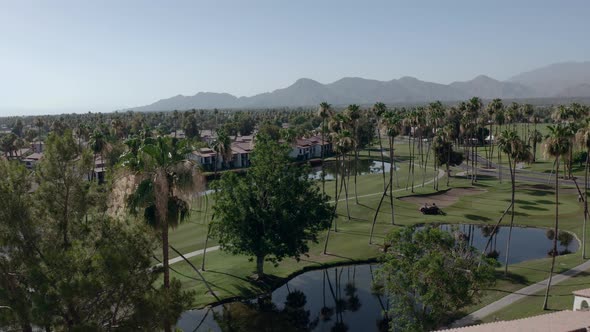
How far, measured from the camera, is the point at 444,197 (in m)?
77.8

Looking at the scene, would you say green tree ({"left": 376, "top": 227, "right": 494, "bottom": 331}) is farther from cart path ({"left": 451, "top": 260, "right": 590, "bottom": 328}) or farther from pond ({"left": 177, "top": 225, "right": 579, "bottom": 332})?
cart path ({"left": 451, "top": 260, "right": 590, "bottom": 328})

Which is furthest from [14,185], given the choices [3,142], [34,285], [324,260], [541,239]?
[3,142]

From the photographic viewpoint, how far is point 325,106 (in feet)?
221

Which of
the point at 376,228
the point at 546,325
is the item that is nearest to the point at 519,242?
the point at 376,228

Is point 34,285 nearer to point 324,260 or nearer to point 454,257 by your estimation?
point 454,257

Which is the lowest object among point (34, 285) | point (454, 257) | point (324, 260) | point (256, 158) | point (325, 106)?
point (324, 260)

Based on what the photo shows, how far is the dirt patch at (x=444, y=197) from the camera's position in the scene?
243 ft

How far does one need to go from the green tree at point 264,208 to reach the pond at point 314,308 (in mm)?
4180

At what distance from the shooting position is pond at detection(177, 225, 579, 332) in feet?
117

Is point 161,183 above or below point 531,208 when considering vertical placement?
above

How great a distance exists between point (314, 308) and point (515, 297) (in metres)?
17.0

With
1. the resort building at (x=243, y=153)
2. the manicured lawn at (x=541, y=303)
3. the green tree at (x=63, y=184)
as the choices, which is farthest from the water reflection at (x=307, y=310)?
the resort building at (x=243, y=153)

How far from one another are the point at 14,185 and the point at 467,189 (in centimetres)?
7802

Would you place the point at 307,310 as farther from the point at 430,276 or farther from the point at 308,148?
the point at 308,148
